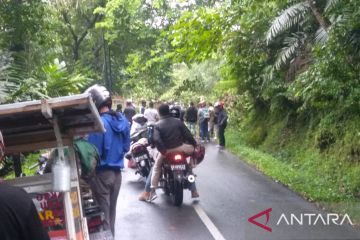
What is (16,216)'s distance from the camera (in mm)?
2412

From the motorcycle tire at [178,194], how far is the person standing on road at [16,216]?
246 inches

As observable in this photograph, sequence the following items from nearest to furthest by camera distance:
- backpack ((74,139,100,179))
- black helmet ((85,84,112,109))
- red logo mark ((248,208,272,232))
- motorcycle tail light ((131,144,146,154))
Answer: backpack ((74,139,100,179)) → black helmet ((85,84,112,109)) → red logo mark ((248,208,272,232)) → motorcycle tail light ((131,144,146,154))

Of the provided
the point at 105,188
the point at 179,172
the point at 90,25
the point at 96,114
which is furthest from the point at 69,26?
the point at 96,114

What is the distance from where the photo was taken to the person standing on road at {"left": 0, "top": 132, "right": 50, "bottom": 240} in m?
2.39

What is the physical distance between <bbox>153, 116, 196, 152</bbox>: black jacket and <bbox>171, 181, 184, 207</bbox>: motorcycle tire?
24.8 inches

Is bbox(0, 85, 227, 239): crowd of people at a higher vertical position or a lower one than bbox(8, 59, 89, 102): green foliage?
lower

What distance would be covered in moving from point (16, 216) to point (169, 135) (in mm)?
6445

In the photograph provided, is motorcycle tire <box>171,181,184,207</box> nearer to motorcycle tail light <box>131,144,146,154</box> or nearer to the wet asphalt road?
the wet asphalt road

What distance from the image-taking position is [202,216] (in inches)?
325

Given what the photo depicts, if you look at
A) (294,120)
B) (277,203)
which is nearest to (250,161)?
(294,120)

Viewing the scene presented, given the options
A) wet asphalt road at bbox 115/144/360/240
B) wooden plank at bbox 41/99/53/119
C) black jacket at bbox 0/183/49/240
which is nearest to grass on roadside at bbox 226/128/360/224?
wet asphalt road at bbox 115/144/360/240

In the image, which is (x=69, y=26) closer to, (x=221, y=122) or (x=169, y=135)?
(x=221, y=122)

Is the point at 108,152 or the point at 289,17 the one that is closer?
the point at 108,152

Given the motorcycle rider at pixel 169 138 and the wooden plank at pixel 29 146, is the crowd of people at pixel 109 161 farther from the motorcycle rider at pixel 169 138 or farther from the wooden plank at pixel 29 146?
the wooden plank at pixel 29 146
